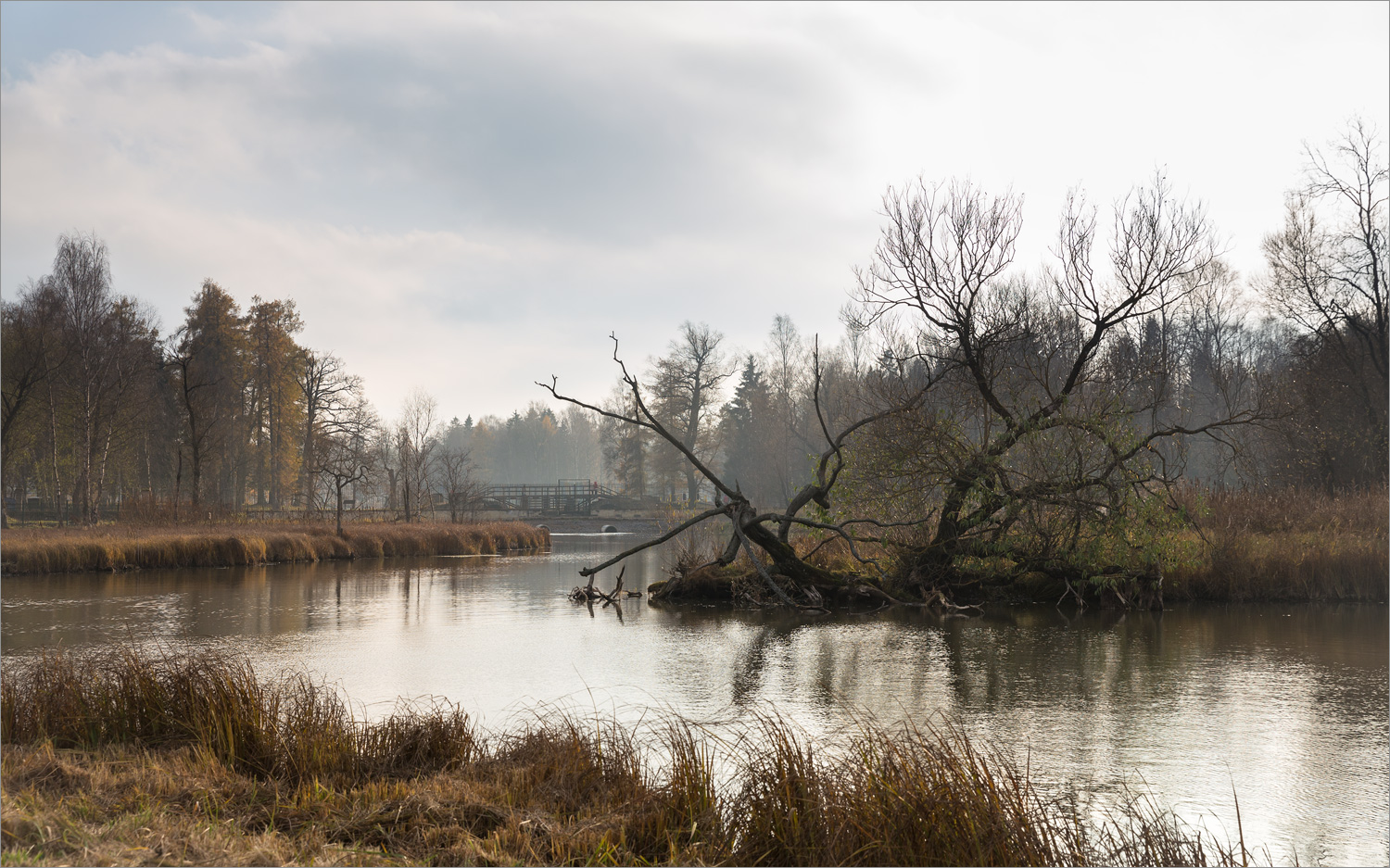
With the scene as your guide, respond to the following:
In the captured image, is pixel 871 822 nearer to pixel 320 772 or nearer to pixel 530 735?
pixel 530 735

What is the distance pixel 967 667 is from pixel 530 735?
5.22 meters

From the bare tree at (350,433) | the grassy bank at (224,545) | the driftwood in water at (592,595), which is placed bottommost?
the driftwood in water at (592,595)

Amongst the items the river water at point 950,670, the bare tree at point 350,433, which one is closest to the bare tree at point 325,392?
the bare tree at point 350,433

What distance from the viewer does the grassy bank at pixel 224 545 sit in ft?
64.5

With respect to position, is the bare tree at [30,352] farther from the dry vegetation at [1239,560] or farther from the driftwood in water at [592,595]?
the dry vegetation at [1239,560]

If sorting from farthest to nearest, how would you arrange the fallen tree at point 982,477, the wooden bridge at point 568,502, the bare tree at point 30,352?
the wooden bridge at point 568,502 < the bare tree at point 30,352 < the fallen tree at point 982,477

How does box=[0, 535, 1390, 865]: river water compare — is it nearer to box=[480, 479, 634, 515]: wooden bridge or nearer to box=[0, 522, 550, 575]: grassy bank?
box=[0, 522, 550, 575]: grassy bank

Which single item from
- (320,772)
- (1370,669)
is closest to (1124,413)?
(1370,669)

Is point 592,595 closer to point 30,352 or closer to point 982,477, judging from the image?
point 982,477

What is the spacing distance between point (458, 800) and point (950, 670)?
19.6 ft

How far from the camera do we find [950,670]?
910 centimetres

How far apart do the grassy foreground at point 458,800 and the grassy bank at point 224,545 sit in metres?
16.5

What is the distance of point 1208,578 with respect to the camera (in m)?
14.6

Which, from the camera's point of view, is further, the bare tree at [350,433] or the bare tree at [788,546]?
the bare tree at [350,433]
